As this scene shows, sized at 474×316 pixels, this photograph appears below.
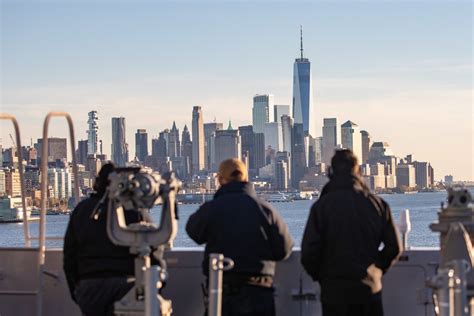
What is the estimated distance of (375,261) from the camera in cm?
707

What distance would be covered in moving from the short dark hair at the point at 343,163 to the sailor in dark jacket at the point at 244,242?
55 cm

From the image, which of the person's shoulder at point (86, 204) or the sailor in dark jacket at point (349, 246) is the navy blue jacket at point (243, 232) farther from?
the person's shoulder at point (86, 204)

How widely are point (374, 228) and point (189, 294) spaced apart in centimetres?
198

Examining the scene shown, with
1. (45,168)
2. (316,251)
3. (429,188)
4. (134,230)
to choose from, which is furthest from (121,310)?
(429,188)

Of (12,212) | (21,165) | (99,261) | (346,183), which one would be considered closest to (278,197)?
(12,212)

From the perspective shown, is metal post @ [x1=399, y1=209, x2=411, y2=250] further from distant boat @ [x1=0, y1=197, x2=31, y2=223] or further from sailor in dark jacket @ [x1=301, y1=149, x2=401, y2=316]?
distant boat @ [x1=0, y1=197, x2=31, y2=223]

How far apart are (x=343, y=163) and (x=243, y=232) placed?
0.78 meters

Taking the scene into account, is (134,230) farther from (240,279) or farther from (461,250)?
(461,250)

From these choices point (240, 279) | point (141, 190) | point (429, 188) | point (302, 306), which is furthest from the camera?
point (429, 188)

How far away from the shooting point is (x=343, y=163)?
23.4 feet

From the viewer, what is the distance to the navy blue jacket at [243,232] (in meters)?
7.35

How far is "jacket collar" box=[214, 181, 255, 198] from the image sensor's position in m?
7.48

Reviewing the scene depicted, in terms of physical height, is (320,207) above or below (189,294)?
above

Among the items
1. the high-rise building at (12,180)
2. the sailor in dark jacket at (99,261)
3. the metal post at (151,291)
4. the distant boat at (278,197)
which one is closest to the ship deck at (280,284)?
the sailor in dark jacket at (99,261)
